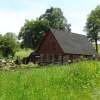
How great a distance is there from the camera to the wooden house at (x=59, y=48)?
62.4 m

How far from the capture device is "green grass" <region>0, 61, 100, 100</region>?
12352 mm

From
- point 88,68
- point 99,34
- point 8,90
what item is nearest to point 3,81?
point 8,90

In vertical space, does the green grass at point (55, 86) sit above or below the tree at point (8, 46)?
below

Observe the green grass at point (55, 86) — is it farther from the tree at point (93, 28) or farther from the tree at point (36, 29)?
the tree at point (93, 28)

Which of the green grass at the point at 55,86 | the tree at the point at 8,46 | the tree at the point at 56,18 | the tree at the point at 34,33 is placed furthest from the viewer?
the tree at the point at 56,18

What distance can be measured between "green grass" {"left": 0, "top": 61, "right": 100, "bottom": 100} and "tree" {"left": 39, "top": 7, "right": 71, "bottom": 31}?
83124 millimetres

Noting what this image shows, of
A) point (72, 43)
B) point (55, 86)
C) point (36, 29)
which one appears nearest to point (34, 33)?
point (36, 29)

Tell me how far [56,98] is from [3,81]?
3263mm

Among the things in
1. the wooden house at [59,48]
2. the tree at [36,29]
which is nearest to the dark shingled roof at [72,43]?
the wooden house at [59,48]

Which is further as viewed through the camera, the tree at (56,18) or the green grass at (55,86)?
the tree at (56,18)

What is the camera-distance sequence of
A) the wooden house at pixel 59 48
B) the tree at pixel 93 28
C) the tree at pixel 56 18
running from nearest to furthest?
the wooden house at pixel 59 48
the tree at pixel 56 18
the tree at pixel 93 28

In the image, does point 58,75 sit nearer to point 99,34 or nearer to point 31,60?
point 31,60

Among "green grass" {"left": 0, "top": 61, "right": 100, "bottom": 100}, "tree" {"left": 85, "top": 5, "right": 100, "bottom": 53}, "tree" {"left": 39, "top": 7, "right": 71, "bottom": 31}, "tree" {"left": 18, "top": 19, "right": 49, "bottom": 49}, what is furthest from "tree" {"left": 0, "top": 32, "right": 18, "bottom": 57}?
"green grass" {"left": 0, "top": 61, "right": 100, "bottom": 100}

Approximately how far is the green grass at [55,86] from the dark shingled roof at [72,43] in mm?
44043
